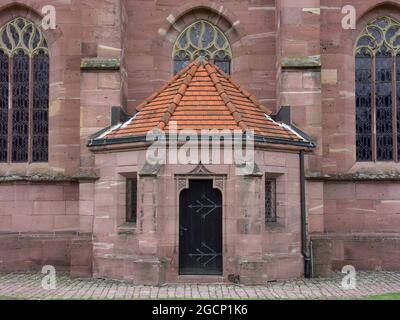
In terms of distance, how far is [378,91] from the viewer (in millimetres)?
16547

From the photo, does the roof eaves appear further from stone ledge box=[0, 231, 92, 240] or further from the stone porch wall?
stone ledge box=[0, 231, 92, 240]

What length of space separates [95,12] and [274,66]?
214 inches

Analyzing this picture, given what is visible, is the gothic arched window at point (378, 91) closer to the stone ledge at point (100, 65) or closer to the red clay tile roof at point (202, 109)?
the red clay tile roof at point (202, 109)

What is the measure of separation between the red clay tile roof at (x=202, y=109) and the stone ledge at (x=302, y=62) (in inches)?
52.4

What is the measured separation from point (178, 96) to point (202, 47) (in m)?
3.68

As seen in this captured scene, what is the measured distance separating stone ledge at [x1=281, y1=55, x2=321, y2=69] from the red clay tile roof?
1.33m

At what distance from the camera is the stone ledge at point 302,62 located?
1464 cm

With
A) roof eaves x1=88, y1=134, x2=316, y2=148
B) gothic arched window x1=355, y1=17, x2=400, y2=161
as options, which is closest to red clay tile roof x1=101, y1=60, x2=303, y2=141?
roof eaves x1=88, y1=134, x2=316, y2=148

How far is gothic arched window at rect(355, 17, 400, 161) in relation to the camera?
1639cm

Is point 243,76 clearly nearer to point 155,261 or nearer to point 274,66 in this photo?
point 274,66

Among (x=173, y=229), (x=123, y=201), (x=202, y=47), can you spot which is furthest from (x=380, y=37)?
(x=123, y=201)

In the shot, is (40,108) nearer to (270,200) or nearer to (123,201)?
(123,201)

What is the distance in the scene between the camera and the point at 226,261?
41.9 feet

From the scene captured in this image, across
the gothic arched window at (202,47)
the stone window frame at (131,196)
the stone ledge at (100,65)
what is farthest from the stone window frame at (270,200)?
the stone ledge at (100,65)
